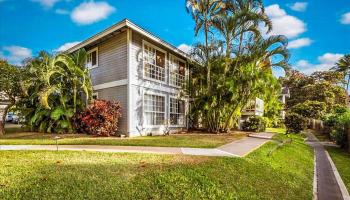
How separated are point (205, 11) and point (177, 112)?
6.74 meters

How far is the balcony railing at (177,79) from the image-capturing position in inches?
609

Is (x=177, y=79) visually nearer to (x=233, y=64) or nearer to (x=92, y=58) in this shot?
(x=233, y=64)

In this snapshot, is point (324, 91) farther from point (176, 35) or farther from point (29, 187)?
point (29, 187)

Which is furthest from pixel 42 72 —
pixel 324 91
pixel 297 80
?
pixel 297 80

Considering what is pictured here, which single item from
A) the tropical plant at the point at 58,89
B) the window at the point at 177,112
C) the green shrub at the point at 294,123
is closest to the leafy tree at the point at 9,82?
the tropical plant at the point at 58,89

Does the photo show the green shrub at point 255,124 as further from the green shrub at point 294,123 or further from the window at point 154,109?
the window at point 154,109

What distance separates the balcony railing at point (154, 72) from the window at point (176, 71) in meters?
0.96

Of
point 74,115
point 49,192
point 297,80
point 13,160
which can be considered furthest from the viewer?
point 297,80

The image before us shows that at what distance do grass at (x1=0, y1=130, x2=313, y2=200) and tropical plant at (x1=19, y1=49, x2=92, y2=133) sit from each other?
5.64 m

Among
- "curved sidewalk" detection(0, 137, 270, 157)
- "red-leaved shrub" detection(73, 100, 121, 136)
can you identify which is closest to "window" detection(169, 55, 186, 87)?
"red-leaved shrub" detection(73, 100, 121, 136)

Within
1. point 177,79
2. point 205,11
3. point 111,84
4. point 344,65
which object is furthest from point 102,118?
point 344,65

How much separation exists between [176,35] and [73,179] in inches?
596

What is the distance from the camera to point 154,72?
549 inches

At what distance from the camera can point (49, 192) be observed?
166 inches
